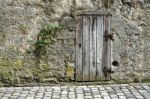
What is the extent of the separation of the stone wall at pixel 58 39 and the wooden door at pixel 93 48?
15cm

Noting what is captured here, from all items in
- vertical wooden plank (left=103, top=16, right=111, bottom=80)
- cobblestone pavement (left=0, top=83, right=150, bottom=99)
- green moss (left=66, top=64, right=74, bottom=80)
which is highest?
vertical wooden plank (left=103, top=16, right=111, bottom=80)

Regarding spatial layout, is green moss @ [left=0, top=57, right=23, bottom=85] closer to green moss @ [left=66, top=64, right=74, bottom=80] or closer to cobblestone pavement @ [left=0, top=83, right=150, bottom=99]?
cobblestone pavement @ [left=0, top=83, right=150, bottom=99]

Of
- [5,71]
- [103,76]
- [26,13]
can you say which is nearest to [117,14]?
[103,76]

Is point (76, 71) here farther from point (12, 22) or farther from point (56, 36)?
point (12, 22)

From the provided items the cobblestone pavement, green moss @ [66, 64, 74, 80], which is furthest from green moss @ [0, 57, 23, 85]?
green moss @ [66, 64, 74, 80]

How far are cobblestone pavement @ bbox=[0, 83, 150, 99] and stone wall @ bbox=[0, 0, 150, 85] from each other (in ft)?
0.91

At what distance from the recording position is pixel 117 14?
7883mm

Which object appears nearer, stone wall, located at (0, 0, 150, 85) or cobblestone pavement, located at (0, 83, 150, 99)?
cobblestone pavement, located at (0, 83, 150, 99)

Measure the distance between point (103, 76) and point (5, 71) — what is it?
2.24 m

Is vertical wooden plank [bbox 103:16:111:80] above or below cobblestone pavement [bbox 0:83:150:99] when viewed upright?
above

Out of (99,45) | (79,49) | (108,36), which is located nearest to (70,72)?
(79,49)

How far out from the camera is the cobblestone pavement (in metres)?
6.88

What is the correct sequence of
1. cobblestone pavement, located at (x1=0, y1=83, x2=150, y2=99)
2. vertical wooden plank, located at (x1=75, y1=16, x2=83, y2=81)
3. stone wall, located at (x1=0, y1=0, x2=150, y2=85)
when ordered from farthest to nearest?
1. vertical wooden plank, located at (x1=75, y1=16, x2=83, y2=81)
2. stone wall, located at (x1=0, y1=0, x2=150, y2=85)
3. cobblestone pavement, located at (x1=0, y1=83, x2=150, y2=99)

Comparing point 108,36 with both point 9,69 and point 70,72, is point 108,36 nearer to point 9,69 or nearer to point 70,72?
point 70,72
